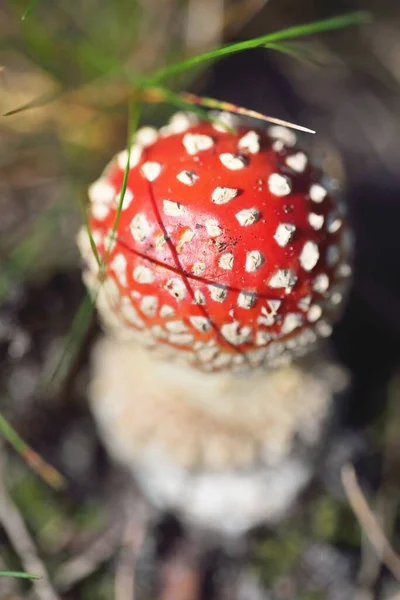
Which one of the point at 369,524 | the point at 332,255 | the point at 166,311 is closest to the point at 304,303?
the point at 332,255

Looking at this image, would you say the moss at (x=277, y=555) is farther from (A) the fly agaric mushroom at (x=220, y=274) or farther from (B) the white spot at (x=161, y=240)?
(B) the white spot at (x=161, y=240)

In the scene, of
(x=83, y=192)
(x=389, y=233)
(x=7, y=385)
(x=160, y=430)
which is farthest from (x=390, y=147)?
(x=7, y=385)

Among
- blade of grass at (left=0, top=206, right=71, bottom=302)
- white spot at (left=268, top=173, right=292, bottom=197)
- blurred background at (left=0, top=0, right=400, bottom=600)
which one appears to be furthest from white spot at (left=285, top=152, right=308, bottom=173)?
blade of grass at (left=0, top=206, right=71, bottom=302)

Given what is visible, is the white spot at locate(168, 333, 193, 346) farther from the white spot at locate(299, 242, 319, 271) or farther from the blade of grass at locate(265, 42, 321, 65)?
the blade of grass at locate(265, 42, 321, 65)

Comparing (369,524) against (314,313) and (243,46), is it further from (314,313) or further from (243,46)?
(243,46)

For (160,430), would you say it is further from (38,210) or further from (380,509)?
(38,210)
